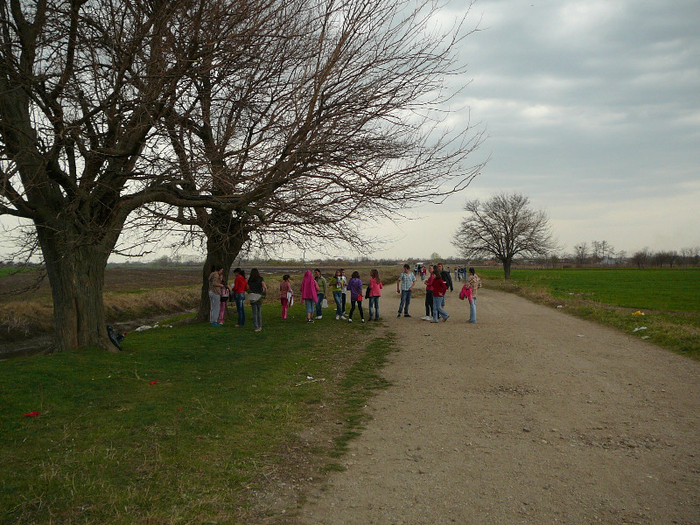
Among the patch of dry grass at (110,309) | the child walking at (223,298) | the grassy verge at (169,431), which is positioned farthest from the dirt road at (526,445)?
the patch of dry grass at (110,309)

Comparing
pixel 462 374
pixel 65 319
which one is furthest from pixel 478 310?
pixel 65 319

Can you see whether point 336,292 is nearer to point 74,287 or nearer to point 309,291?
point 309,291

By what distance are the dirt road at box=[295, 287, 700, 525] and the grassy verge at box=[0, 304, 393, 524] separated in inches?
21.1

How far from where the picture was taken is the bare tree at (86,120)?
7.45 metres

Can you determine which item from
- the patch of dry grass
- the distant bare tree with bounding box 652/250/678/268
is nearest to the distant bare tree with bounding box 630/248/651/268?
the distant bare tree with bounding box 652/250/678/268

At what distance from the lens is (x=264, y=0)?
Result: 801 cm

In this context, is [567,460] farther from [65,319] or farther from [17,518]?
[65,319]

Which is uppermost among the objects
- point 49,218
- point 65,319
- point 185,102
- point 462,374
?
point 185,102

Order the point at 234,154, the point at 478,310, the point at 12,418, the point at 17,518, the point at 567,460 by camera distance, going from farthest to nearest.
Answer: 1. the point at 478,310
2. the point at 234,154
3. the point at 12,418
4. the point at 567,460
5. the point at 17,518

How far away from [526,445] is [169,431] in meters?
3.92

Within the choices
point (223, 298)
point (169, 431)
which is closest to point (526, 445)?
point (169, 431)

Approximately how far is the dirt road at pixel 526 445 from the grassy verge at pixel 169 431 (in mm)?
537

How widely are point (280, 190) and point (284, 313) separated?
33.0ft

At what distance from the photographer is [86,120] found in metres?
7.98
